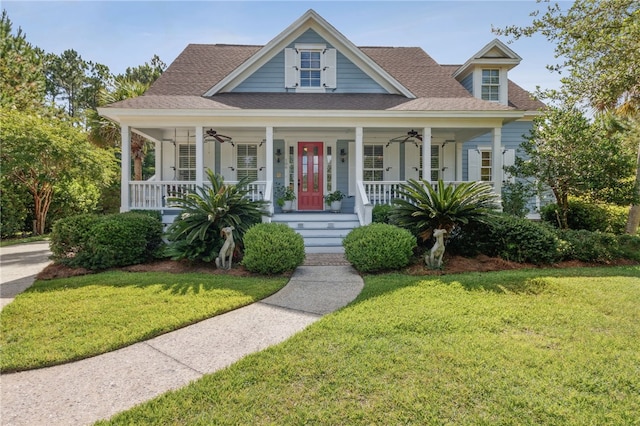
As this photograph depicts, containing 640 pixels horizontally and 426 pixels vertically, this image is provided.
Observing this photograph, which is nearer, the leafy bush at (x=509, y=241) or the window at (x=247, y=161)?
the leafy bush at (x=509, y=241)

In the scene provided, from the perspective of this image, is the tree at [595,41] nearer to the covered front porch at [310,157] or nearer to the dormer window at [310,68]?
the covered front porch at [310,157]

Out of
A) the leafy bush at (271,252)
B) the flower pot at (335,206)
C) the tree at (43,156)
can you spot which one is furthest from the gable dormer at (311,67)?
the leafy bush at (271,252)

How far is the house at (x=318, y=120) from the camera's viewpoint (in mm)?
9961

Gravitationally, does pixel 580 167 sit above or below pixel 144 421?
above

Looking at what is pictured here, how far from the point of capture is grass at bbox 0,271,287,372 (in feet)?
12.2

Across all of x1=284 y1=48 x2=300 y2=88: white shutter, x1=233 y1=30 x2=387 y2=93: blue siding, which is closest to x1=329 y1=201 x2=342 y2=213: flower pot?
x1=233 y1=30 x2=387 y2=93: blue siding

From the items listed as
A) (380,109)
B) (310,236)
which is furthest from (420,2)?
(310,236)

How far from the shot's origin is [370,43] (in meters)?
16.3

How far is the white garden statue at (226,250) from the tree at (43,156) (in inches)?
294

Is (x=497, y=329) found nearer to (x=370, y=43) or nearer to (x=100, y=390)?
(x=100, y=390)

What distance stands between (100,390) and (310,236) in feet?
22.2

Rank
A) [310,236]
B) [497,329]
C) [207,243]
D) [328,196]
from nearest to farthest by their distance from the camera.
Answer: [497,329] → [207,243] → [310,236] → [328,196]

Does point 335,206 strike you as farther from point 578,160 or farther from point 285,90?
point 578,160

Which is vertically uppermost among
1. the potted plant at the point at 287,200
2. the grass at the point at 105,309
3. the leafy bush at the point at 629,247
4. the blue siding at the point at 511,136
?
the blue siding at the point at 511,136
